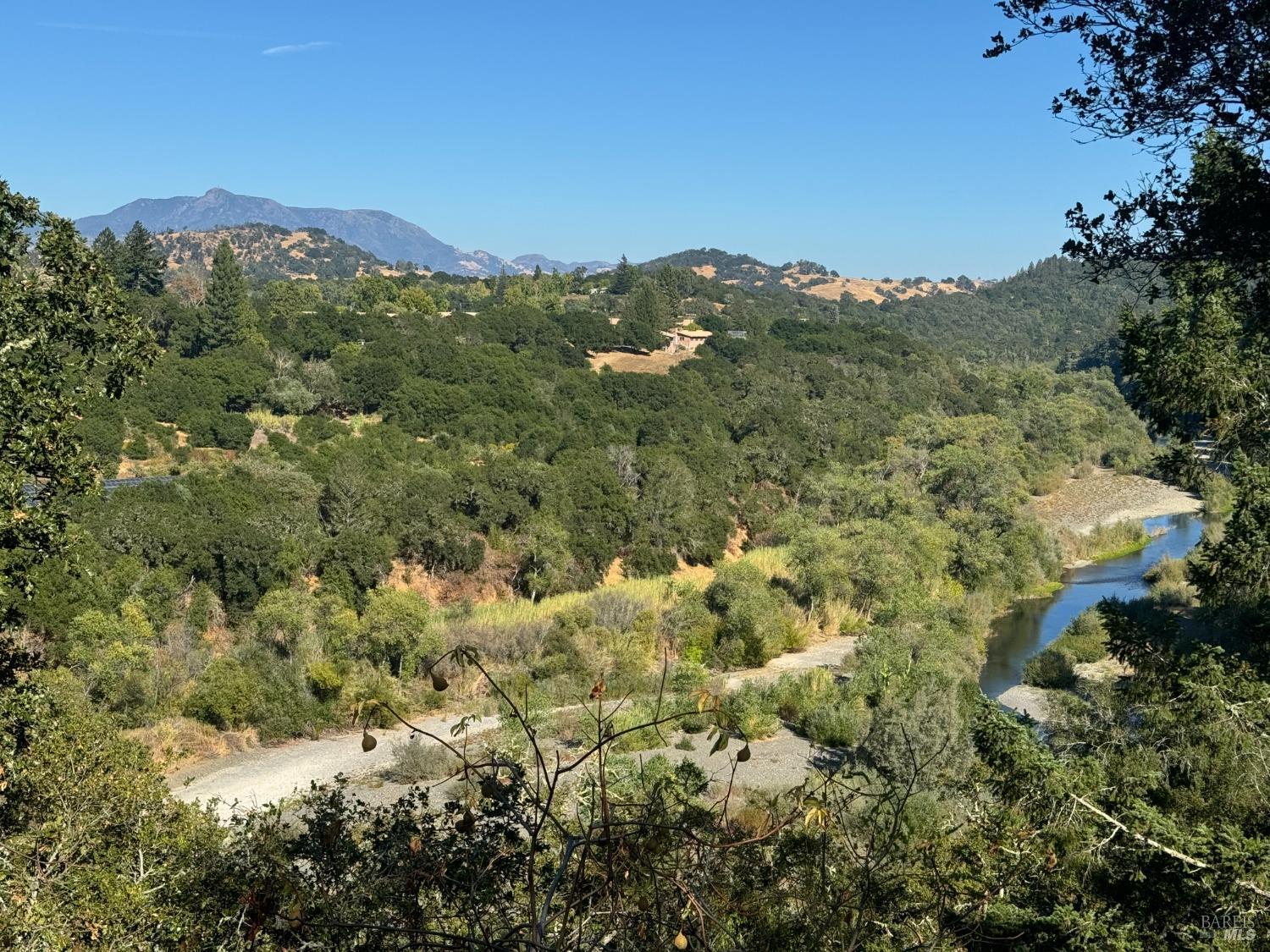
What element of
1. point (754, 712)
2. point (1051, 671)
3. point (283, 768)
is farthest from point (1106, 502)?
point (283, 768)

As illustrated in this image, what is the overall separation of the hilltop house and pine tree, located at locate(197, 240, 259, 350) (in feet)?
A: 65.8

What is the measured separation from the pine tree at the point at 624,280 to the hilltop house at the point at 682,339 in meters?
17.6

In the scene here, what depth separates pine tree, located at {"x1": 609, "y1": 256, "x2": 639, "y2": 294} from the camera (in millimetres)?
68312

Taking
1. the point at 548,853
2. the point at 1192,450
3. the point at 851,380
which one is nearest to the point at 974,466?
the point at 851,380

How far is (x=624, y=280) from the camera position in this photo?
69.4 m

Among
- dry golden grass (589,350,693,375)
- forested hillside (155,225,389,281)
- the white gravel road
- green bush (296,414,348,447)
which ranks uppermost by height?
forested hillside (155,225,389,281)

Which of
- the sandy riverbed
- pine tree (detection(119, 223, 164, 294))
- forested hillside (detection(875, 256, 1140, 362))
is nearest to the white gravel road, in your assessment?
the sandy riverbed

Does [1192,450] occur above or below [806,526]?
above

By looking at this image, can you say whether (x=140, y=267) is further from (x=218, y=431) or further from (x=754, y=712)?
(x=754, y=712)

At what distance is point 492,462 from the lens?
27875 millimetres

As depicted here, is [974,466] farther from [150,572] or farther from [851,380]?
[150,572]

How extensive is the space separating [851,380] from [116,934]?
45424mm

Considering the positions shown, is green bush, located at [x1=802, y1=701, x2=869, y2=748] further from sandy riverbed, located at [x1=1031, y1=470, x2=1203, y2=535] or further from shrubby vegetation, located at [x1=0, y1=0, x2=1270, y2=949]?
sandy riverbed, located at [x1=1031, y1=470, x2=1203, y2=535]

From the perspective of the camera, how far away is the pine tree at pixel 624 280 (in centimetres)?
6831
